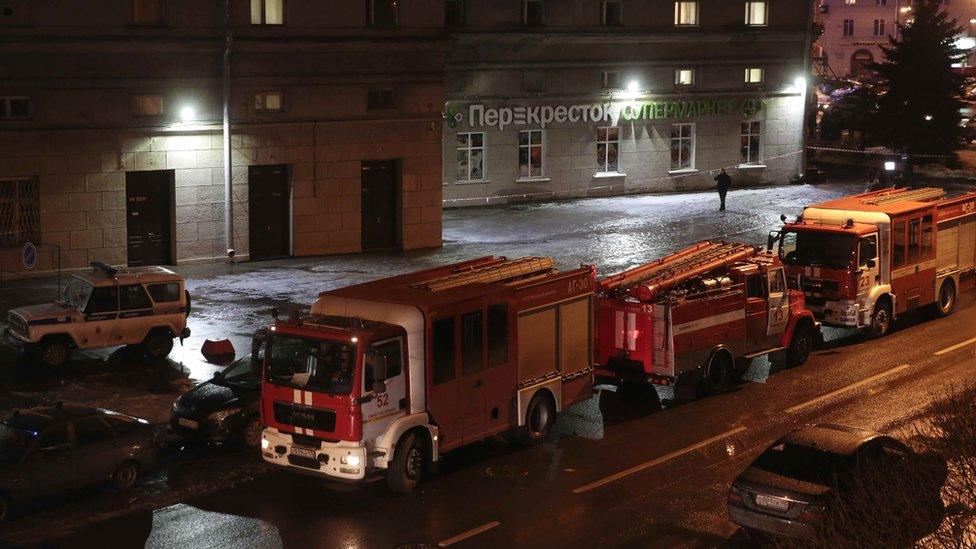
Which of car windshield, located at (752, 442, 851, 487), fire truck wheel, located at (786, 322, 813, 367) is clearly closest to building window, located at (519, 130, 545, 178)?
fire truck wheel, located at (786, 322, 813, 367)

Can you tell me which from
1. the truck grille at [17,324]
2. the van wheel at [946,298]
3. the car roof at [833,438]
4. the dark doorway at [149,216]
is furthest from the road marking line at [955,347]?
the dark doorway at [149,216]

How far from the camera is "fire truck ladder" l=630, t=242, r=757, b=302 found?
22.7 meters

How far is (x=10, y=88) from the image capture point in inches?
1284

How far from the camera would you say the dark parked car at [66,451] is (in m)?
17.2

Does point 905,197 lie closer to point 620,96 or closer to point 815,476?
point 815,476

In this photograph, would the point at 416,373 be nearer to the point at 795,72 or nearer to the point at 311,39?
the point at 311,39

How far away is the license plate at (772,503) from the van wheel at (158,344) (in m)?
14.4

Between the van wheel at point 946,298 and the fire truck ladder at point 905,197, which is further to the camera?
the van wheel at point 946,298

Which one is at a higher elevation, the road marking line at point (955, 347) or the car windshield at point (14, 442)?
the car windshield at point (14, 442)

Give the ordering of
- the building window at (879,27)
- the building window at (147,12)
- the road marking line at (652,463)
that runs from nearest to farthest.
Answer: the road marking line at (652,463), the building window at (147,12), the building window at (879,27)

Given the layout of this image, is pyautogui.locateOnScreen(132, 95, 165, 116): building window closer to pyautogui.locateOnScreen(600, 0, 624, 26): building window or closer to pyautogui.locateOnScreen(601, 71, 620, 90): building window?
pyautogui.locateOnScreen(600, 0, 624, 26): building window

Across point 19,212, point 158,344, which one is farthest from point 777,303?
point 19,212

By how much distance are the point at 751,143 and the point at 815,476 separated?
41.1 m

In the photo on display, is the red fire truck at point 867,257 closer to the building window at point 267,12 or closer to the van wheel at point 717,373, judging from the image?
the van wheel at point 717,373
